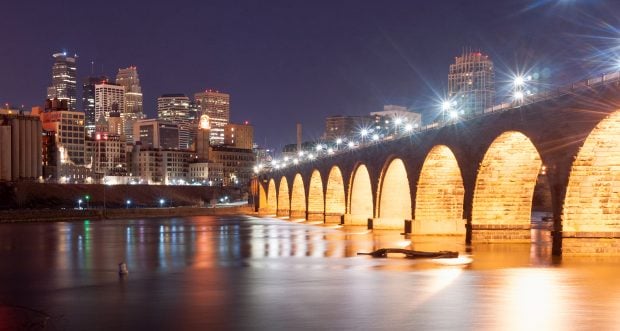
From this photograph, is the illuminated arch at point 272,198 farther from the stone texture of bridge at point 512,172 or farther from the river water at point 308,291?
the river water at point 308,291

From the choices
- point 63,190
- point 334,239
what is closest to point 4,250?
point 334,239

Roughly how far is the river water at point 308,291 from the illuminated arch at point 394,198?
21797mm

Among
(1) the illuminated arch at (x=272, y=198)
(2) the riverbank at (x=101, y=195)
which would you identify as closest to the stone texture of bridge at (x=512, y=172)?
(1) the illuminated arch at (x=272, y=198)

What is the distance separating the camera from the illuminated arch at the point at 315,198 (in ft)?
312

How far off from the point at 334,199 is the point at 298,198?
25290 mm

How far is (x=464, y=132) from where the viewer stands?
145ft

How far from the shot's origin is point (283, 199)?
125 metres

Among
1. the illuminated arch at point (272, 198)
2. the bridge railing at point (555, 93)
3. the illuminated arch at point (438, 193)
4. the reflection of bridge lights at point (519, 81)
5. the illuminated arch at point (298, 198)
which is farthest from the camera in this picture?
the illuminated arch at point (272, 198)

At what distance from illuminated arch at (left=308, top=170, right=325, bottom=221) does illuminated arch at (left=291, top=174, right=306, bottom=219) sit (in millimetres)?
9406

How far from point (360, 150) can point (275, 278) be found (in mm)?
43043

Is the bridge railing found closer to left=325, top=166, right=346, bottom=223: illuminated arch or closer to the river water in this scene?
the river water

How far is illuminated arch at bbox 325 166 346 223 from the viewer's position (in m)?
85.8

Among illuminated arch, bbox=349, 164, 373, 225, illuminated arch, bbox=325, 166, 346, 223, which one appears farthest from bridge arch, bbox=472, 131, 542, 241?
illuminated arch, bbox=325, 166, 346, 223

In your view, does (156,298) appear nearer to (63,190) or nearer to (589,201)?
(589,201)
